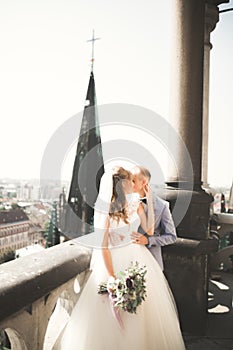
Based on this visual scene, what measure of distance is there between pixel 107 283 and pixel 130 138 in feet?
6.94

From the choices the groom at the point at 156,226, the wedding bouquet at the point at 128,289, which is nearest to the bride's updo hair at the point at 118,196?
the groom at the point at 156,226

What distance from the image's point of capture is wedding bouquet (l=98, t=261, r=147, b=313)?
2.59 metres

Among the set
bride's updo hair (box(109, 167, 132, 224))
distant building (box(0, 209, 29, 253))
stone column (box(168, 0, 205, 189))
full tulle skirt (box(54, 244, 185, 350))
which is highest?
stone column (box(168, 0, 205, 189))

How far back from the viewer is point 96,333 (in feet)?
8.79

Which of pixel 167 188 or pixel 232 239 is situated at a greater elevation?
pixel 167 188

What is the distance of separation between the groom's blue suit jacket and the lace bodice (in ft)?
0.42

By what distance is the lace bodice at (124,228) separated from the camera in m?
2.85

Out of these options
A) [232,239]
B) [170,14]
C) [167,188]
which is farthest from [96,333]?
[232,239]

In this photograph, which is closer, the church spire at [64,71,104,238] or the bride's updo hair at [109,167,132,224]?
the bride's updo hair at [109,167,132,224]

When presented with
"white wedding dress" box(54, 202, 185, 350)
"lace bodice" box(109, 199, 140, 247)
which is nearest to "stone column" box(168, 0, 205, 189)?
"lace bodice" box(109, 199, 140, 247)

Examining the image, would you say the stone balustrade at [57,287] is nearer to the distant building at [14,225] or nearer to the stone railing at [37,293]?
the stone railing at [37,293]

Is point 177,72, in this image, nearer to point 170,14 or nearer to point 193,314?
point 170,14

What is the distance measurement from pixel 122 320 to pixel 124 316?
3 cm

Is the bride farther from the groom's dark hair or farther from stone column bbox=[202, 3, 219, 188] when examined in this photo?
stone column bbox=[202, 3, 219, 188]
